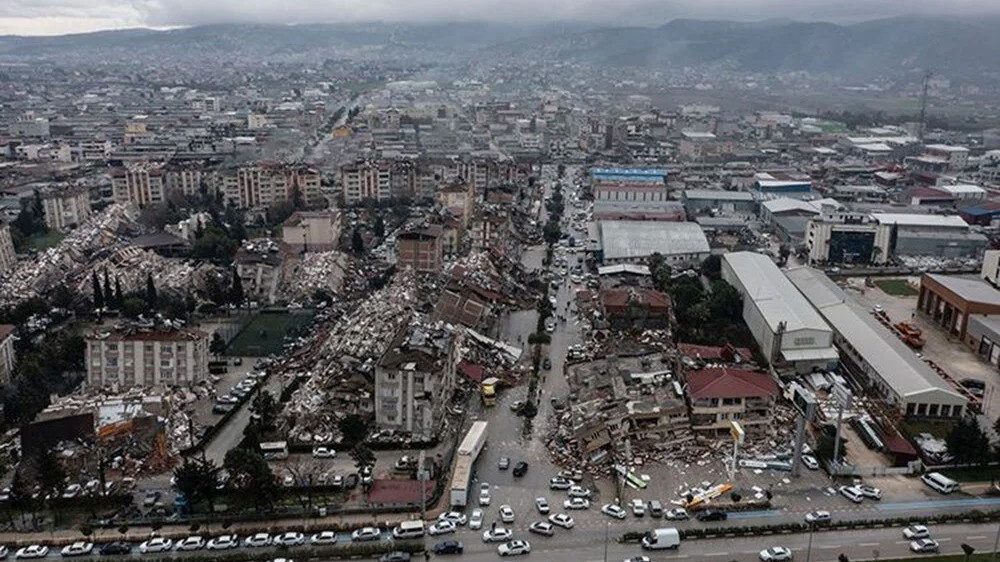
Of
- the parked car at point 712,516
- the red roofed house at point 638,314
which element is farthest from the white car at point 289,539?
the red roofed house at point 638,314

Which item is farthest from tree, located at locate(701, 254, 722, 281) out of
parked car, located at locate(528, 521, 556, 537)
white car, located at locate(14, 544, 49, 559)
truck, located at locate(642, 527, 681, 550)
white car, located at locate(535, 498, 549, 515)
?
white car, located at locate(14, 544, 49, 559)

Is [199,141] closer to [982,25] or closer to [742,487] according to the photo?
[742,487]

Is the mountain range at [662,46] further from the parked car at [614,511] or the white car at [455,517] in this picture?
the white car at [455,517]

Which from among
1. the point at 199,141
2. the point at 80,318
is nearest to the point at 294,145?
the point at 199,141

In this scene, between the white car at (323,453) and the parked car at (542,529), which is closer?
the parked car at (542,529)

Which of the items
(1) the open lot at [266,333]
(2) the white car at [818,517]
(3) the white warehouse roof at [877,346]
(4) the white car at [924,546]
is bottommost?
(1) the open lot at [266,333]

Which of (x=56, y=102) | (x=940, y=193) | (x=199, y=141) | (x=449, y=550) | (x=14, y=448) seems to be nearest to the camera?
(x=449, y=550)

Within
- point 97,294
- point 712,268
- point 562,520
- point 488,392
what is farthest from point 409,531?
point 712,268
